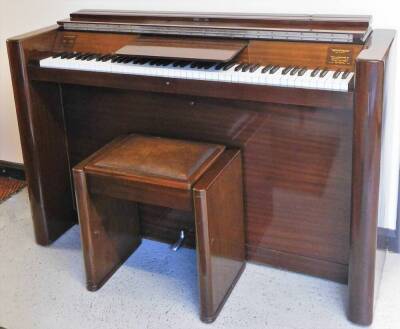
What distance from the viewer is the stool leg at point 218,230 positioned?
5.95 feet

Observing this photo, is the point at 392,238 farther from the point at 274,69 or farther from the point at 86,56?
the point at 86,56

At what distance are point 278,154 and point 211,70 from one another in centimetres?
38

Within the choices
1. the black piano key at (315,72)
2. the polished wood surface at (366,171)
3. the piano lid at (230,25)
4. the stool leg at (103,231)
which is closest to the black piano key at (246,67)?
the piano lid at (230,25)

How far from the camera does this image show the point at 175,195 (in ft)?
6.01

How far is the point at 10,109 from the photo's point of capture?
291 centimetres

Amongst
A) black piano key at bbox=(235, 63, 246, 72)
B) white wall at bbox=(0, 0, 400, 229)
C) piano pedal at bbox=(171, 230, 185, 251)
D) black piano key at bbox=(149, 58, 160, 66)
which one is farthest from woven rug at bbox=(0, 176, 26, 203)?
black piano key at bbox=(235, 63, 246, 72)

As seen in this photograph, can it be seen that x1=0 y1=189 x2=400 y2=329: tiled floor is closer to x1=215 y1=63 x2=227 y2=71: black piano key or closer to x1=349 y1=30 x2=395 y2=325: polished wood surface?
x1=349 y1=30 x2=395 y2=325: polished wood surface

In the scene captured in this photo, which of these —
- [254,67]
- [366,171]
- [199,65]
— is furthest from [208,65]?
[366,171]

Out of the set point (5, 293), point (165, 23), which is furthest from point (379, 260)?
point (5, 293)

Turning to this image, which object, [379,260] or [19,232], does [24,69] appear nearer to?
[19,232]

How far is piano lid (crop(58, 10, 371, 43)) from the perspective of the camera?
1.84 m

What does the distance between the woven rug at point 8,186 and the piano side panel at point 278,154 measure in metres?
0.81

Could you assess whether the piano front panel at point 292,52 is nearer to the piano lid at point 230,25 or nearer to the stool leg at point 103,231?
the piano lid at point 230,25

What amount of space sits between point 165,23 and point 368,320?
118 cm
